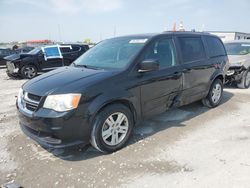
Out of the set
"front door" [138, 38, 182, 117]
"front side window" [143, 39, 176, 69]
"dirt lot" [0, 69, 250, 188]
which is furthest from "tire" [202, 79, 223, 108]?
"front side window" [143, 39, 176, 69]

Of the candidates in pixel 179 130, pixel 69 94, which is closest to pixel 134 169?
pixel 69 94

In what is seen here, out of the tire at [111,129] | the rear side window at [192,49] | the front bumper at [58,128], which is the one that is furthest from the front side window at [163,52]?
the front bumper at [58,128]

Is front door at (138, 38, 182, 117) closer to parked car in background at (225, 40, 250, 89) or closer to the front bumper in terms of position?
the front bumper

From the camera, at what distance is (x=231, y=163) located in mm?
3453

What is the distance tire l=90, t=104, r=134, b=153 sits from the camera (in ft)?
11.5

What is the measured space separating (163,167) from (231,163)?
37.7 inches

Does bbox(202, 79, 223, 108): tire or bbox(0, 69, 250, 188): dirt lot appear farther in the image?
bbox(202, 79, 223, 108): tire

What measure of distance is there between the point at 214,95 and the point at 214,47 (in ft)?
3.79

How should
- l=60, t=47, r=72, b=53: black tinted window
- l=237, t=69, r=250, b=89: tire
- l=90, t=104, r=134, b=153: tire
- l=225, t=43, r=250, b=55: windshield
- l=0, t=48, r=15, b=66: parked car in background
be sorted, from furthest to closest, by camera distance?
l=0, t=48, r=15, b=66: parked car in background
l=60, t=47, r=72, b=53: black tinted window
l=225, t=43, r=250, b=55: windshield
l=237, t=69, r=250, b=89: tire
l=90, t=104, r=134, b=153: tire

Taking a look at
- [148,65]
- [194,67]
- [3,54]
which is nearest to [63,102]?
[148,65]

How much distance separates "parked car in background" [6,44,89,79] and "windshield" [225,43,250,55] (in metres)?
7.73

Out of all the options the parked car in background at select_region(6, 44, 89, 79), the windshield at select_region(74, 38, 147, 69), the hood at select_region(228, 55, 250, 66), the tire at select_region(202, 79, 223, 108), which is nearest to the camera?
the windshield at select_region(74, 38, 147, 69)

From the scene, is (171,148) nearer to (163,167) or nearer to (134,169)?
(163,167)

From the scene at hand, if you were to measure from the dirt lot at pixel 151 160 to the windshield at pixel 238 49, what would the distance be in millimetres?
4689
